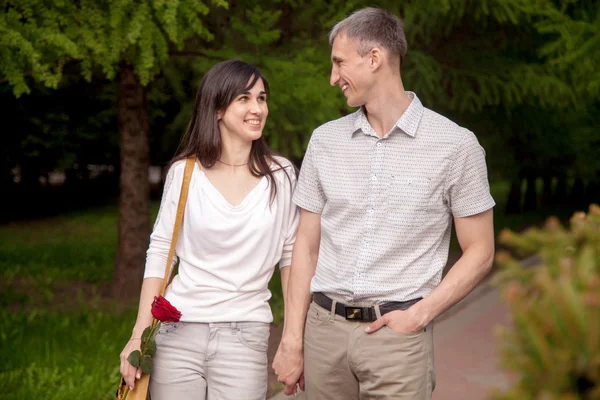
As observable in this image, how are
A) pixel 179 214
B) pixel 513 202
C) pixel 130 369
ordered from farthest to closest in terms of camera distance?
pixel 513 202 → pixel 179 214 → pixel 130 369

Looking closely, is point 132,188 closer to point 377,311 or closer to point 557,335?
point 377,311

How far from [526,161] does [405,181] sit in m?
20.4

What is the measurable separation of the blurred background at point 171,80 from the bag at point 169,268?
227cm

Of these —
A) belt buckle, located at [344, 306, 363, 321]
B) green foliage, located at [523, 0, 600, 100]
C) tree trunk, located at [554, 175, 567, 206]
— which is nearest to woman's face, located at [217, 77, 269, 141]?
belt buckle, located at [344, 306, 363, 321]

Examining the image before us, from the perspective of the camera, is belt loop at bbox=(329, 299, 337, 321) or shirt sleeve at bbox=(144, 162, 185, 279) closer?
belt loop at bbox=(329, 299, 337, 321)

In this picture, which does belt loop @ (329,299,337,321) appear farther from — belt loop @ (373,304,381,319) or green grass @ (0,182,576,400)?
green grass @ (0,182,576,400)

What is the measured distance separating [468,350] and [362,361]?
5099mm

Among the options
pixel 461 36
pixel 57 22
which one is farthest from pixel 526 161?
pixel 57 22

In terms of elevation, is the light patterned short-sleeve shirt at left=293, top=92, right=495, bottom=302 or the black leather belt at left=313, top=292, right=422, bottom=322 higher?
the light patterned short-sleeve shirt at left=293, top=92, right=495, bottom=302

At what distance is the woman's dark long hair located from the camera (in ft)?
11.7

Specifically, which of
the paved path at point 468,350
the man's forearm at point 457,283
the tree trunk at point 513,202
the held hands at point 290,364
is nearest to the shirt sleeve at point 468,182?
the man's forearm at point 457,283

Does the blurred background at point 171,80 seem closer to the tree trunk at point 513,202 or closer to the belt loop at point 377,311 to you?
the belt loop at point 377,311

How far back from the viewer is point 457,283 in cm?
309

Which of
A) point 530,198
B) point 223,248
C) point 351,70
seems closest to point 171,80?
point 223,248
